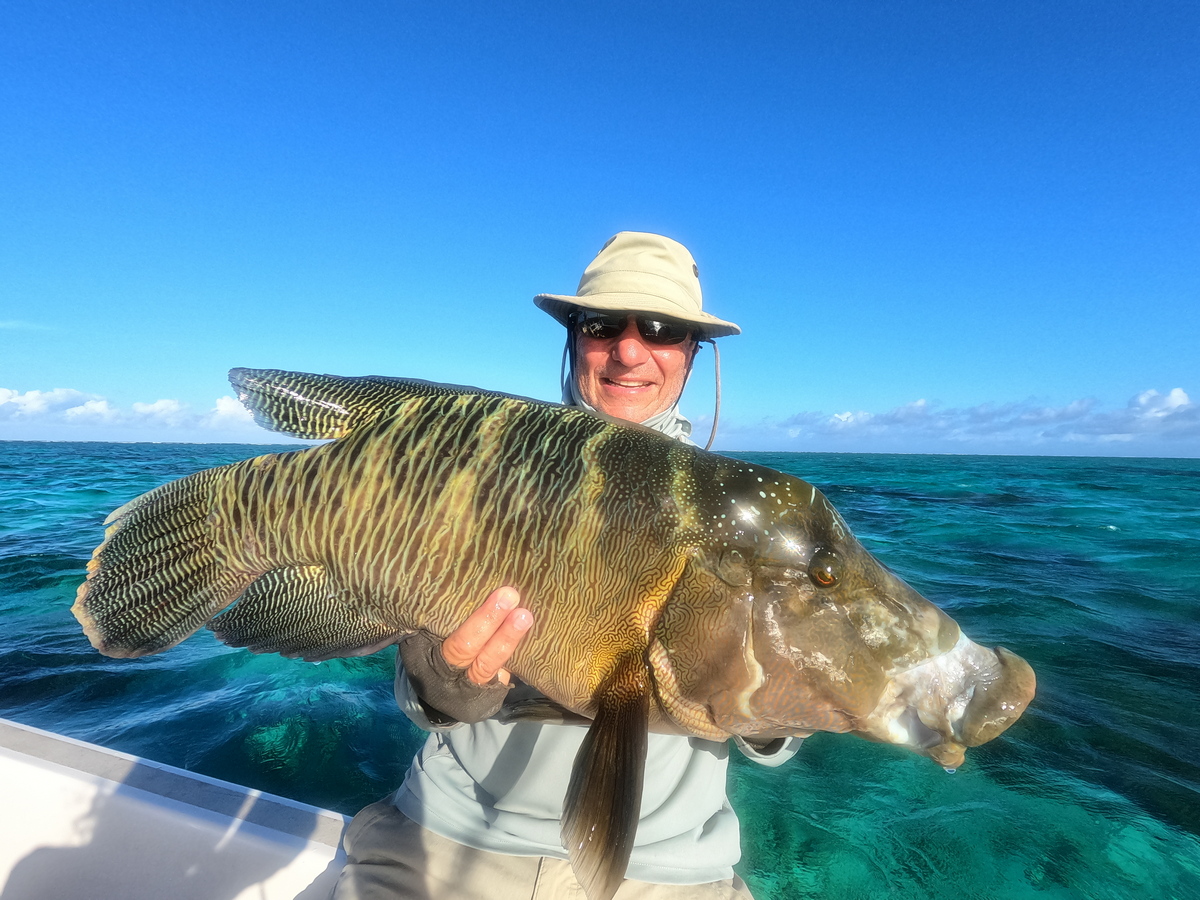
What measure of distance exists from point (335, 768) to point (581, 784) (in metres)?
4.40

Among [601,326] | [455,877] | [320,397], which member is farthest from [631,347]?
[455,877]

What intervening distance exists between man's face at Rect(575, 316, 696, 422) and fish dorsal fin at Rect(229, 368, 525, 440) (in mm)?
1369

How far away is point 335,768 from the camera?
5238mm

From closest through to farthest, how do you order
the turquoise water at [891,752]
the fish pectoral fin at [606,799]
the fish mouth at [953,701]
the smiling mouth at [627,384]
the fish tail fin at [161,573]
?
the fish pectoral fin at [606,799], the fish mouth at [953,701], the fish tail fin at [161,573], the smiling mouth at [627,384], the turquoise water at [891,752]

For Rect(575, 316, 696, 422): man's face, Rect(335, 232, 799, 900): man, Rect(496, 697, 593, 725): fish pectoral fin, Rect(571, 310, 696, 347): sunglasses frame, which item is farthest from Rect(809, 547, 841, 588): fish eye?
Rect(571, 310, 696, 347): sunglasses frame

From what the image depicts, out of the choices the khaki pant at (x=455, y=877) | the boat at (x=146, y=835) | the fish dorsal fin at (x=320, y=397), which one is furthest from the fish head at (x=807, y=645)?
the boat at (x=146, y=835)

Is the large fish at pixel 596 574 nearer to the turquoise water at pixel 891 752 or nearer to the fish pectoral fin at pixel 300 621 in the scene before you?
the fish pectoral fin at pixel 300 621

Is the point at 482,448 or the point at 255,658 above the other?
the point at 482,448

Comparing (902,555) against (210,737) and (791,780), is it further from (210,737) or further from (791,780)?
(210,737)

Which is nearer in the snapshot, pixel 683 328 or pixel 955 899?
pixel 683 328

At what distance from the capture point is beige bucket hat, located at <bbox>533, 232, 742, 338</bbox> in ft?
10.9

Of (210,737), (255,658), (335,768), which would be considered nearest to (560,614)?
(335,768)

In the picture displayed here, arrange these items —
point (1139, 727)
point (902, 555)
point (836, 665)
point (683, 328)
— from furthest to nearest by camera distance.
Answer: point (902, 555) < point (1139, 727) < point (683, 328) < point (836, 665)

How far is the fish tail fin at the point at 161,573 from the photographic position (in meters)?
2.22
